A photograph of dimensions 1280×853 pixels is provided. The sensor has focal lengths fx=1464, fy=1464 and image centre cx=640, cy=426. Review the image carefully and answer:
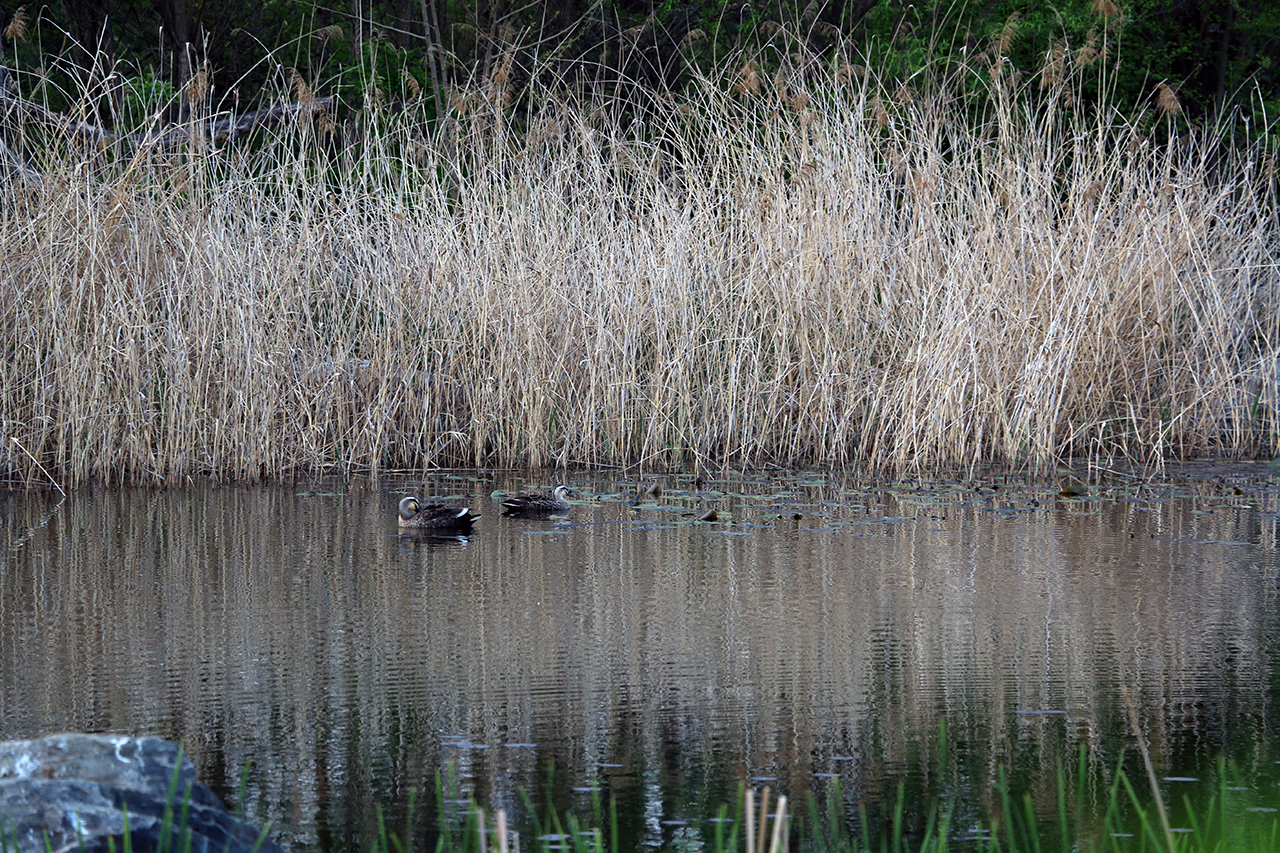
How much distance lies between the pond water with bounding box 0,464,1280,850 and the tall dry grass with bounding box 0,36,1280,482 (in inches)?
46.3

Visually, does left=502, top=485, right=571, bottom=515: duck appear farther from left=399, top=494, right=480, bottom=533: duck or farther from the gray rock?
the gray rock

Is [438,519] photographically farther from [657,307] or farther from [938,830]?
[938,830]

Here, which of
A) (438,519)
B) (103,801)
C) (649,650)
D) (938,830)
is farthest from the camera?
(438,519)

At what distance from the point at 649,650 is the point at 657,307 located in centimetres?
420

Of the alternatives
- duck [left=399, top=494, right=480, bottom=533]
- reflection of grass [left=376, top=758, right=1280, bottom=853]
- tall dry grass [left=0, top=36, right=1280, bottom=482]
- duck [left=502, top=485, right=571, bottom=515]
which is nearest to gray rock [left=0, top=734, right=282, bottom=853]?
reflection of grass [left=376, top=758, right=1280, bottom=853]

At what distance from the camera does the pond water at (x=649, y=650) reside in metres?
2.71

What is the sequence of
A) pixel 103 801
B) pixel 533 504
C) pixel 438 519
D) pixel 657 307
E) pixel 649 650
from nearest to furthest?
pixel 103 801 → pixel 649 650 → pixel 438 519 → pixel 533 504 → pixel 657 307

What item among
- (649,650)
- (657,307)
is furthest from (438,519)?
(657,307)

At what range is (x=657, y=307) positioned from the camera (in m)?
7.70

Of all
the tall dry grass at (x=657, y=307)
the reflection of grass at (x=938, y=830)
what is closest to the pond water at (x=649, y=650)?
the reflection of grass at (x=938, y=830)

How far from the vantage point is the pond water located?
2705 mm

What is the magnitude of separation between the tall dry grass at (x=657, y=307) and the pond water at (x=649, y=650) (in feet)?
3.86

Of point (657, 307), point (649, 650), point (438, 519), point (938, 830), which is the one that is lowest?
point (938, 830)

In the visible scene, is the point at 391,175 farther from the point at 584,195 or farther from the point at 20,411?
the point at 20,411
